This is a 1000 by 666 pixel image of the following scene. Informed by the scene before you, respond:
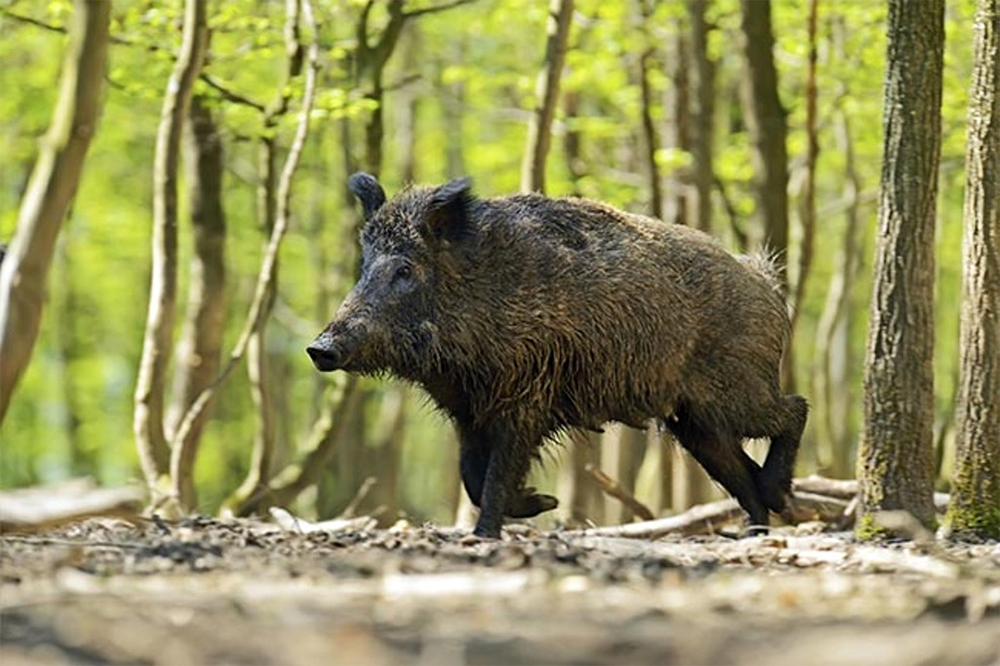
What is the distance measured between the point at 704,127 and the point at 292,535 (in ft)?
28.3

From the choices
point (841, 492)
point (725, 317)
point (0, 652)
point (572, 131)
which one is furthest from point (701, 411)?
point (572, 131)

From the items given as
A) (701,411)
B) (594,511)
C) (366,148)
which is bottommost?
(594,511)

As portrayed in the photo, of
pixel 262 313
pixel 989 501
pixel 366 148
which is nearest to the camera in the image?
pixel 989 501

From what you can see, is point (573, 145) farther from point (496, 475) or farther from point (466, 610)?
point (466, 610)

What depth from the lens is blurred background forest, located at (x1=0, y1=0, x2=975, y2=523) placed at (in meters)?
15.2

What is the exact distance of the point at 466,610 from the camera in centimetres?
544

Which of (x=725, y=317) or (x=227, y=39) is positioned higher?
(x=227, y=39)

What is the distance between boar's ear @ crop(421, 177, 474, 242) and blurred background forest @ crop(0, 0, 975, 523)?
3.67ft

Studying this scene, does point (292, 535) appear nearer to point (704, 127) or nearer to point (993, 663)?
point (993, 663)

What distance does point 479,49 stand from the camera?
25.5 meters

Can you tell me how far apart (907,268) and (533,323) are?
7.08ft

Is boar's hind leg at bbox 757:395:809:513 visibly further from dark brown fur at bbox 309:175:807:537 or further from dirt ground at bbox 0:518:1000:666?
dirt ground at bbox 0:518:1000:666

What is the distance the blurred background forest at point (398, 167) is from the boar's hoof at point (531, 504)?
437 millimetres

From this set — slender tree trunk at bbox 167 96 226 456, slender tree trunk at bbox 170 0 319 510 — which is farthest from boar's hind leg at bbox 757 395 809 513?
slender tree trunk at bbox 167 96 226 456
